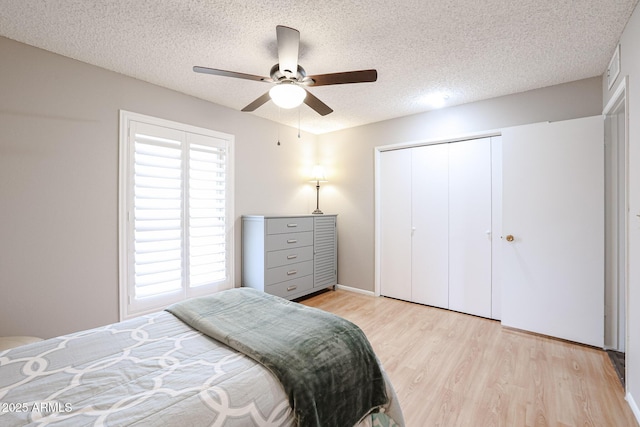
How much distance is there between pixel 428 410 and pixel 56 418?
5.91 feet

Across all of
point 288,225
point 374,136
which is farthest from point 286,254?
point 374,136

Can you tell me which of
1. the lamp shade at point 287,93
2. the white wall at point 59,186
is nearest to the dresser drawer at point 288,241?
the white wall at point 59,186

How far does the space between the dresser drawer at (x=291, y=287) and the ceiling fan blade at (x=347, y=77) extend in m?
2.28

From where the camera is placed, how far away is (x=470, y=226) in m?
3.17

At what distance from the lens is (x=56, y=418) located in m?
0.81

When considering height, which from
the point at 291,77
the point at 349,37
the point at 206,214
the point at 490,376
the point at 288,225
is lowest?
the point at 490,376

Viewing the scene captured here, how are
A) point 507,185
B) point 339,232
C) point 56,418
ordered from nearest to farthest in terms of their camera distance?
point 56,418 → point 507,185 → point 339,232

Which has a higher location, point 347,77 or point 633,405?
point 347,77

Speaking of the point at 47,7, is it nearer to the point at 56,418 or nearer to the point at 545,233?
the point at 56,418

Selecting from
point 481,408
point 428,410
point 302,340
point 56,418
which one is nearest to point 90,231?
point 56,418

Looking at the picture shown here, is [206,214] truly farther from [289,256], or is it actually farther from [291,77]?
[291,77]

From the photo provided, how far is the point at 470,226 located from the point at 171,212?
3.27 metres

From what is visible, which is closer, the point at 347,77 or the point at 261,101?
the point at 347,77

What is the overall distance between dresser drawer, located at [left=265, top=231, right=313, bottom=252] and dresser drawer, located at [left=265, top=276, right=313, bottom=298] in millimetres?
437
